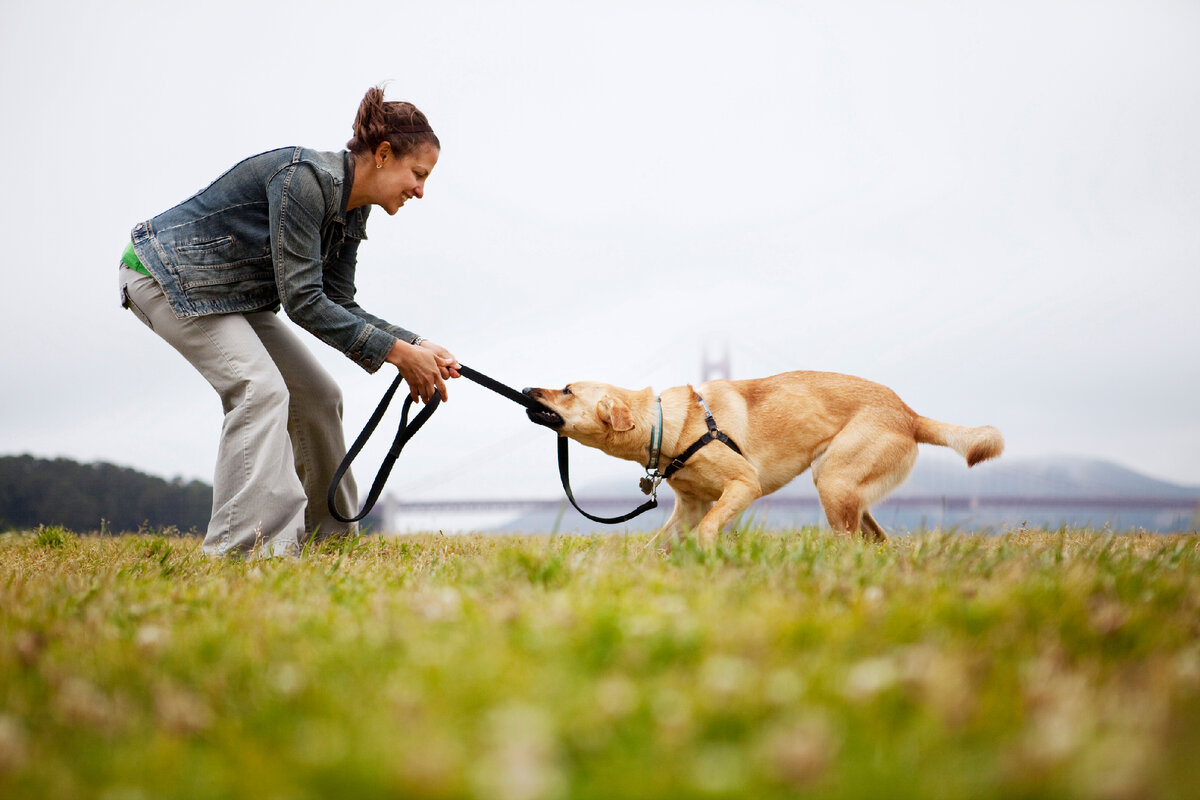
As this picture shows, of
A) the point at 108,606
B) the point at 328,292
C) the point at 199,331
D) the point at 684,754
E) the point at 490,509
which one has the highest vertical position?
the point at 328,292

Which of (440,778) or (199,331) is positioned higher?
(199,331)

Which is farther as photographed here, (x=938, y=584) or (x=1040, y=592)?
(x=938, y=584)

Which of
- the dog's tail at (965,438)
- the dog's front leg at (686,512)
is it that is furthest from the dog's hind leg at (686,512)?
the dog's tail at (965,438)

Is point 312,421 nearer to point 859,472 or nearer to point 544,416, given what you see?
point 544,416

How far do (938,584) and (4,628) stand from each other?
98.9 inches

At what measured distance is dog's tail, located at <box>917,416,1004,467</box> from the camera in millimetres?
4238

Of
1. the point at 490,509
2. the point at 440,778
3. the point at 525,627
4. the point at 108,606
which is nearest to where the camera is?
the point at 440,778

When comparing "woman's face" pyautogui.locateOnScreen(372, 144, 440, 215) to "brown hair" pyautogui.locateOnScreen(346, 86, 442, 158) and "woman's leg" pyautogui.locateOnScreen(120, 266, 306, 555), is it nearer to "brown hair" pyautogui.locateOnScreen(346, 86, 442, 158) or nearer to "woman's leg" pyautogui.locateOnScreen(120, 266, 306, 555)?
"brown hair" pyautogui.locateOnScreen(346, 86, 442, 158)

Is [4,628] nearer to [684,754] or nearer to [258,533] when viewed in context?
[258,533]

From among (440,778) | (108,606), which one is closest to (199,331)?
(108,606)

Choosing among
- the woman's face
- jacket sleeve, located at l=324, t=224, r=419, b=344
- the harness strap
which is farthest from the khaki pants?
the harness strap

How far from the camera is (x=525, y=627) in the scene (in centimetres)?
154

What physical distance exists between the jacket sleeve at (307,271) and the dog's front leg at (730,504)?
191 centimetres

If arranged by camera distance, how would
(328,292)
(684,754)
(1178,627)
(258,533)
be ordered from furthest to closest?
(328,292), (258,533), (1178,627), (684,754)
